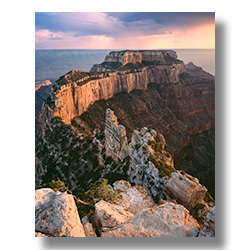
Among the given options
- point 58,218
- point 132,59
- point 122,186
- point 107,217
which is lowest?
point 122,186

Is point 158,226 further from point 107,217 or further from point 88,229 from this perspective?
point 88,229

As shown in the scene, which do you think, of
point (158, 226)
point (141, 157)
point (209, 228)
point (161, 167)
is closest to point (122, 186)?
point (141, 157)

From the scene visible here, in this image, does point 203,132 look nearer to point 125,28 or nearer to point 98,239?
point 125,28

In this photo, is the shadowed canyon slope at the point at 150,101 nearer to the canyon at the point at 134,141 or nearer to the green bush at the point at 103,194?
the canyon at the point at 134,141

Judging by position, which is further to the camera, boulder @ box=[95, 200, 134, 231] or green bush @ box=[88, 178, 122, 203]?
green bush @ box=[88, 178, 122, 203]

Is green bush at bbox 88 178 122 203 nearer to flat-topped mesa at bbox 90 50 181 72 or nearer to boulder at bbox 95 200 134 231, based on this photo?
boulder at bbox 95 200 134 231

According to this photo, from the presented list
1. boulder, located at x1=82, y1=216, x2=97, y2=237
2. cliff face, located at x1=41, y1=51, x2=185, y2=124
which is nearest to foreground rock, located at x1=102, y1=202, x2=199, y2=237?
boulder, located at x1=82, y1=216, x2=97, y2=237
